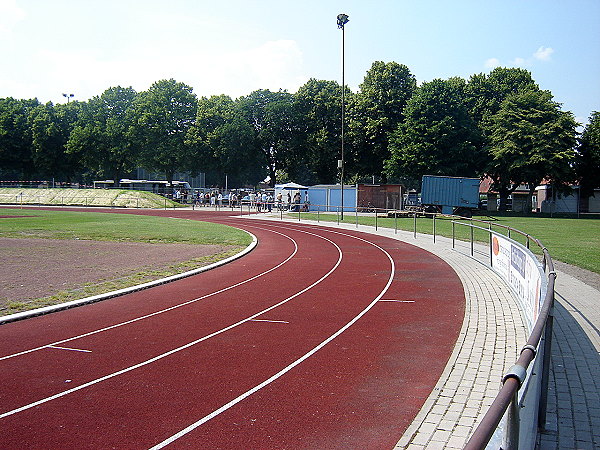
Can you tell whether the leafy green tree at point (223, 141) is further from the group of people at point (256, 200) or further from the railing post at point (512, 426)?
the railing post at point (512, 426)

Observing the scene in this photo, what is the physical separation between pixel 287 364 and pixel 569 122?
5381 centimetres

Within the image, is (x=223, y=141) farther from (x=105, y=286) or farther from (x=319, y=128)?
(x=105, y=286)

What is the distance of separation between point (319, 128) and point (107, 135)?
3048cm

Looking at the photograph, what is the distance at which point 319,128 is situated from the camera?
6675cm

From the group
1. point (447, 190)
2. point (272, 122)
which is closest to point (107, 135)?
point (272, 122)

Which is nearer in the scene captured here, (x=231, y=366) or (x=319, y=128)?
(x=231, y=366)

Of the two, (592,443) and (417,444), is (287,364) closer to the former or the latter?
(417,444)

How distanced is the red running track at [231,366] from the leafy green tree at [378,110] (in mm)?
46393

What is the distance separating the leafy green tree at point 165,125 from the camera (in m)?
70.2

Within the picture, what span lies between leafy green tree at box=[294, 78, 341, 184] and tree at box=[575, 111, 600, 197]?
2619 centimetres

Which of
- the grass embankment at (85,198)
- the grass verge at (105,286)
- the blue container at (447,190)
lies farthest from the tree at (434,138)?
the grass verge at (105,286)

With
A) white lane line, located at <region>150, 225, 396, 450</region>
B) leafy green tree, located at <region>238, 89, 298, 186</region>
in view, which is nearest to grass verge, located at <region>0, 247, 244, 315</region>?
white lane line, located at <region>150, 225, 396, 450</region>

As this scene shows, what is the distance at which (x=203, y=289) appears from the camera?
12391 mm

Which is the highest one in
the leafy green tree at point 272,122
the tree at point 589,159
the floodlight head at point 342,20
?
the floodlight head at point 342,20
